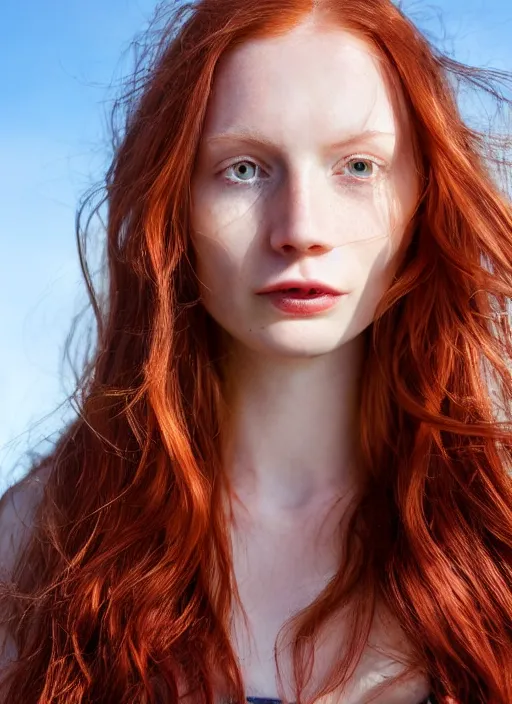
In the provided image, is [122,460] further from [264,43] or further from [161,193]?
[264,43]

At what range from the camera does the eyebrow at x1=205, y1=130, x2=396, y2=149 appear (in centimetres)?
150

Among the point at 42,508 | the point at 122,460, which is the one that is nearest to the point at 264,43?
the point at 122,460

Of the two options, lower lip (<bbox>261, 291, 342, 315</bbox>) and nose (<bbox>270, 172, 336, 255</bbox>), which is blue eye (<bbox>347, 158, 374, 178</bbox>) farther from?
lower lip (<bbox>261, 291, 342, 315</bbox>)

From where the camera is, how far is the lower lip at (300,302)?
1506 millimetres

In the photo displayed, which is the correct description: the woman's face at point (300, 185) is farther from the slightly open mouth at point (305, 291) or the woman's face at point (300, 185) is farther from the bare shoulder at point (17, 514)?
the bare shoulder at point (17, 514)

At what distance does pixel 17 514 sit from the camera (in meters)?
1.76

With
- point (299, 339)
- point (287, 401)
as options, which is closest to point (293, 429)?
point (287, 401)

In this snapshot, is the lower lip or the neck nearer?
the lower lip

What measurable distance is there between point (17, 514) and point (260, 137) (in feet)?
2.58

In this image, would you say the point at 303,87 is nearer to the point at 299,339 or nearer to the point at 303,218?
the point at 303,218

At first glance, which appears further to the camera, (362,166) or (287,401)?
(287,401)

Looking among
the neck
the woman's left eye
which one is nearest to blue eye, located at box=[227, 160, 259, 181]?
the woman's left eye

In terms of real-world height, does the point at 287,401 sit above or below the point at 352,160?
below

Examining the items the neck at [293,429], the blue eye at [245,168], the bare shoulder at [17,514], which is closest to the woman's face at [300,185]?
the blue eye at [245,168]
